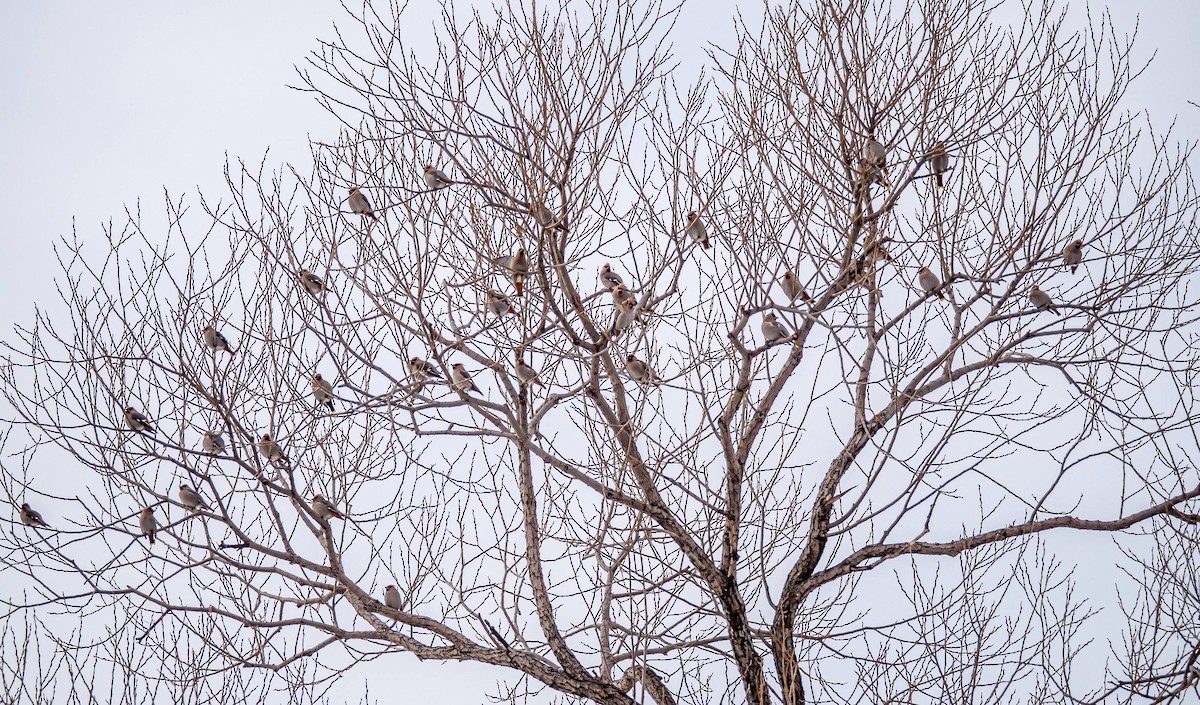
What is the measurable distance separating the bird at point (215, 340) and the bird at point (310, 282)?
54cm

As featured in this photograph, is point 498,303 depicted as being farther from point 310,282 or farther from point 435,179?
point 310,282

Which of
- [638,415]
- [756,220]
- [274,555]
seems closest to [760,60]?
[756,220]

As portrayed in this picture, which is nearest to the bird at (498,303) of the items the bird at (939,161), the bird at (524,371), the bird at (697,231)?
the bird at (524,371)

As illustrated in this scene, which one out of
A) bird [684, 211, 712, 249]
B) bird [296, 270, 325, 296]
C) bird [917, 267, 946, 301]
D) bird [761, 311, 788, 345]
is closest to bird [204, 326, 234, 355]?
bird [296, 270, 325, 296]

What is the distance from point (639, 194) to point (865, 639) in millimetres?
2567

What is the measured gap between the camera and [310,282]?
4926mm

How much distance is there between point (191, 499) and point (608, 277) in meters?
2.33

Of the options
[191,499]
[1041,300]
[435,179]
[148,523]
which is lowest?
[148,523]

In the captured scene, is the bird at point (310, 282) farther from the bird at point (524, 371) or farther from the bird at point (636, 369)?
the bird at point (636, 369)

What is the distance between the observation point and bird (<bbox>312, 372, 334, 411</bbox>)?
5.10 metres

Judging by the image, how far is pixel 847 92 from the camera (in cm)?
549

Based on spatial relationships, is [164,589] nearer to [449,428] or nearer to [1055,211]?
[449,428]

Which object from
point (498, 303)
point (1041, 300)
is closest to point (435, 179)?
point (498, 303)

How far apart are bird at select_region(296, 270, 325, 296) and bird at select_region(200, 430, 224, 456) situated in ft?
2.73
